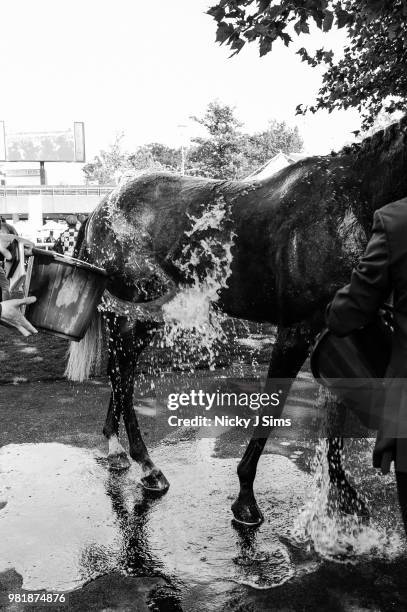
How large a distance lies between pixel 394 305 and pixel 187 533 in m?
1.91

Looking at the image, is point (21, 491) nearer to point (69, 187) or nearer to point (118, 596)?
point (118, 596)

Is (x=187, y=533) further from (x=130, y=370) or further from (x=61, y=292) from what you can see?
(x=61, y=292)

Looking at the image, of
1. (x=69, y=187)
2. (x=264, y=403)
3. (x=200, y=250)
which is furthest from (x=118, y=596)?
(x=69, y=187)

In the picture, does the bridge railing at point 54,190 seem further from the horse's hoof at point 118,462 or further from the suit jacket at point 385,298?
the suit jacket at point 385,298

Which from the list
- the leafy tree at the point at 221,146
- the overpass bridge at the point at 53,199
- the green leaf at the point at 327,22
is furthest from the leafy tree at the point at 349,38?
the overpass bridge at the point at 53,199

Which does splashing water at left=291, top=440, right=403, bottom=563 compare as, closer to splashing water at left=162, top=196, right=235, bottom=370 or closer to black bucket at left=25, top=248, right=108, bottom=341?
splashing water at left=162, top=196, right=235, bottom=370

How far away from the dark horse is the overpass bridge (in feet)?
162

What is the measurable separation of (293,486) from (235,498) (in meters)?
0.43

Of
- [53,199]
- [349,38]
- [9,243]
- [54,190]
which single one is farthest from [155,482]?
[54,190]

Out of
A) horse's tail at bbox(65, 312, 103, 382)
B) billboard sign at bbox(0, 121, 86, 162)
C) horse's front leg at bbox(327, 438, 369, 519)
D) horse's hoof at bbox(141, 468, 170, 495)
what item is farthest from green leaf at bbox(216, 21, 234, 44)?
billboard sign at bbox(0, 121, 86, 162)

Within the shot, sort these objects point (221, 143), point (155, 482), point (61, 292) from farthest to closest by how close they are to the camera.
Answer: point (221, 143)
point (155, 482)
point (61, 292)

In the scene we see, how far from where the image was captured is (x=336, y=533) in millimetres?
3176

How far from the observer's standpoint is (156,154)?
95125 millimetres

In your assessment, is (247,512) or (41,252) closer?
(41,252)
